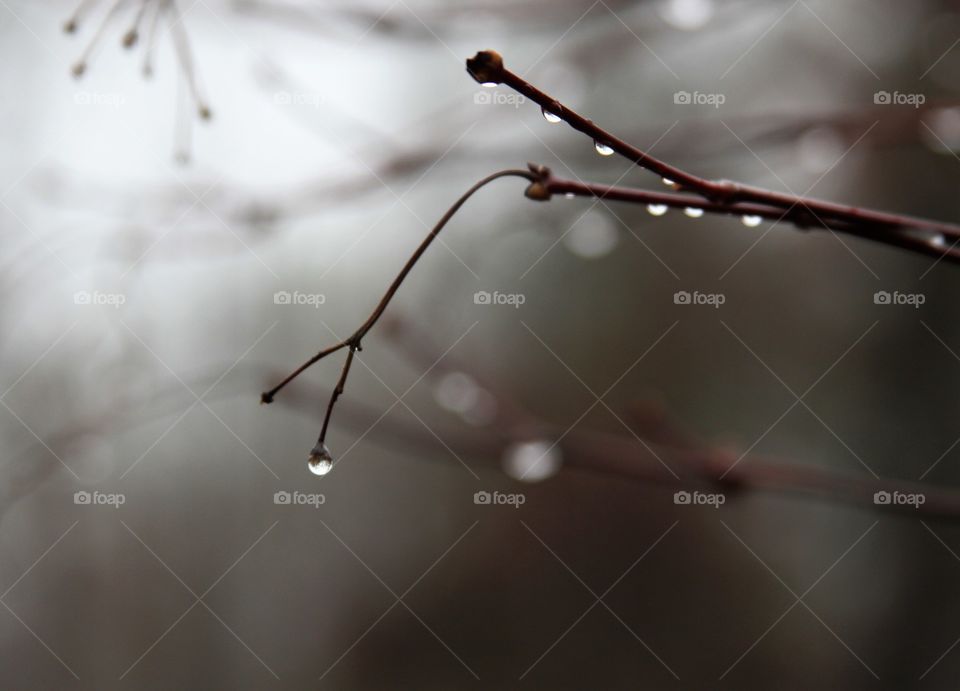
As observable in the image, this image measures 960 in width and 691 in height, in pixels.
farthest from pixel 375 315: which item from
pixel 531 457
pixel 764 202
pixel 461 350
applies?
pixel 461 350

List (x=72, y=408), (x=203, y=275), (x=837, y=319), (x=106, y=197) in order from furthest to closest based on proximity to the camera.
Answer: (x=203, y=275) → (x=837, y=319) → (x=72, y=408) → (x=106, y=197)

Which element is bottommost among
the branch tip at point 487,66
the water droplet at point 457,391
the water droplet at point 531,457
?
the water droplet at point 531,457

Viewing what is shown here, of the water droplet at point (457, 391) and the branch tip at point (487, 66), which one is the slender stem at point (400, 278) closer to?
the branch tip at point (487, 66)

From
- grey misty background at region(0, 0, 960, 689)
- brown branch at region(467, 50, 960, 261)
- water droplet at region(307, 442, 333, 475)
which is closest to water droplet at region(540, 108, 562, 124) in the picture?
brown branch at region(467, 50, 960, 261)

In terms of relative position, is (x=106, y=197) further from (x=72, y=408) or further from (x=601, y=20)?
(x=601, y=20)

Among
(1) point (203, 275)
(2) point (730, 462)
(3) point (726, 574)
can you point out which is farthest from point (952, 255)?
(1) point (203, 275)

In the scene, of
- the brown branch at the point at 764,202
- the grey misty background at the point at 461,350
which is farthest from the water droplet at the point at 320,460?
the grey misty background at the point at 461,350
